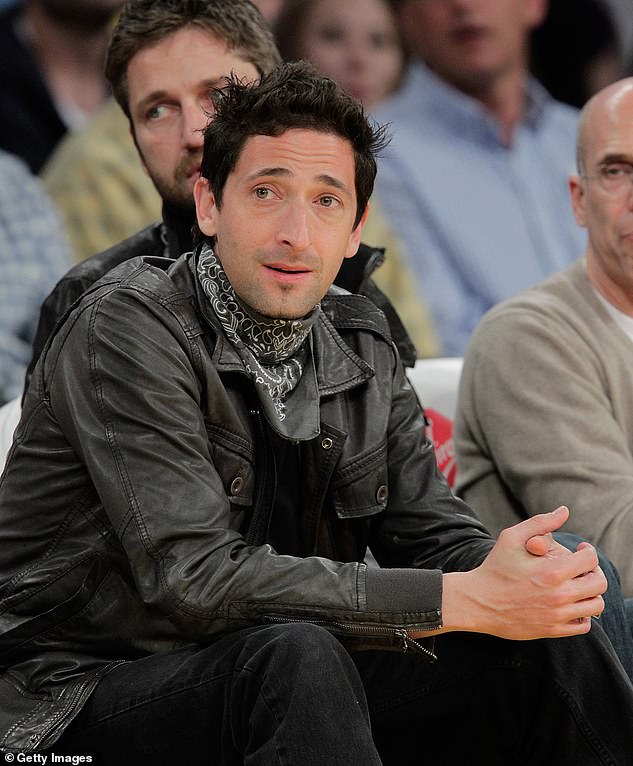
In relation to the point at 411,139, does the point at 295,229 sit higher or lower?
higher

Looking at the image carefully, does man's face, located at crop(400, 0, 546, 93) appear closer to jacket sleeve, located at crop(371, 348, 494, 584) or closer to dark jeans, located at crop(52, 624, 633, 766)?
jacket sleeve, located at crop(371, 348, 494, 584)

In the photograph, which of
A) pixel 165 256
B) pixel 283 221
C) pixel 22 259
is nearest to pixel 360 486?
pixel 283 221

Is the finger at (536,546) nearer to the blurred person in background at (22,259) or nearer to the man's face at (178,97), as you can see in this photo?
the man's face at (178,97)

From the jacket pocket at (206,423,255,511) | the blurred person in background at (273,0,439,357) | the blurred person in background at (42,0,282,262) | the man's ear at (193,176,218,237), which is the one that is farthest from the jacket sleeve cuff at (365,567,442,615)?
the blurred person in background at (273,0,439,357)

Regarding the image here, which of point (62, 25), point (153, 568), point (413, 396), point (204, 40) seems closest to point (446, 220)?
point (62, 25)

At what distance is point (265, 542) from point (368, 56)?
3213mm

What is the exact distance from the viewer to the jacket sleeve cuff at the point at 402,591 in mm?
2115

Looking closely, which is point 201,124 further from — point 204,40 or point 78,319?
point 78,319

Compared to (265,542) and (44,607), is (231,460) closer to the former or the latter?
(265,542)

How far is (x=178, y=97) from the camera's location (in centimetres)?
311

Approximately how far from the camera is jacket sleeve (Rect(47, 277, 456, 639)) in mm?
2100

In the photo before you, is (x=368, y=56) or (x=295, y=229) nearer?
(x=295, y=229)

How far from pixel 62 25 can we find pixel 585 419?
262 centimetres

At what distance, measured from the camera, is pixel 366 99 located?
5.12 m
